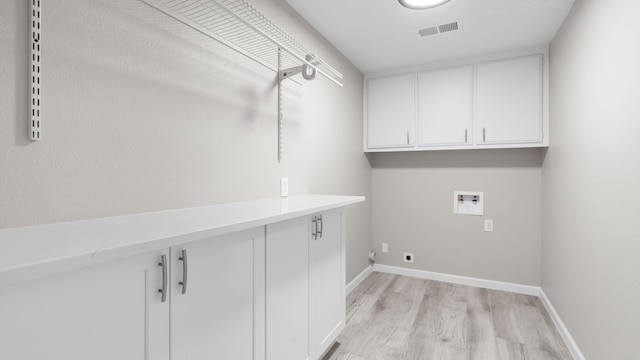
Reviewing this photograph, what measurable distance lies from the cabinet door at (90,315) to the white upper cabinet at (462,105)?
2.86m

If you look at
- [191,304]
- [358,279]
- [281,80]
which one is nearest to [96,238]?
[191,304]

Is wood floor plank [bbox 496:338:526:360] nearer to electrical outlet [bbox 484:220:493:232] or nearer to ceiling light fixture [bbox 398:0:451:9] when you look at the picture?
electrical outlet [bbox 484:220:493:232]

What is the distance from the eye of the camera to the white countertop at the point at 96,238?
0.57 metres

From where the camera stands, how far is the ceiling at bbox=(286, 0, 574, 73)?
2098 mm

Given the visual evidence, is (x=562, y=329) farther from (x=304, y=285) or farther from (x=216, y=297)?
(x=216, y=297)

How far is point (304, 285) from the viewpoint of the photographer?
1.61 metres

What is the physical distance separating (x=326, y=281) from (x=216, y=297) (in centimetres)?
89

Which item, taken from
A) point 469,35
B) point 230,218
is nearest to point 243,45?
point 230,218

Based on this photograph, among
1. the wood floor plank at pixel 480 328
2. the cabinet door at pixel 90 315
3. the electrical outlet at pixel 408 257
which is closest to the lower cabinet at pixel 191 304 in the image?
the cabinet door at pixel 90 315

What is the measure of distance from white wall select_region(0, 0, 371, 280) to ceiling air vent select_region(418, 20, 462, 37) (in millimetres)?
1141

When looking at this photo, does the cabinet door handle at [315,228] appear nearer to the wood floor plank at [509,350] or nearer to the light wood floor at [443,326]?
the light wood floor at [443,326]

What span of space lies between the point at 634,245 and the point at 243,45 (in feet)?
6.68

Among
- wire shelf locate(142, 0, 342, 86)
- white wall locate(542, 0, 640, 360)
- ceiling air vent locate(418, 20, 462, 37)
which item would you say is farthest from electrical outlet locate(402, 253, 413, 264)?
wire shelf locate(142, 0, 342, 86)

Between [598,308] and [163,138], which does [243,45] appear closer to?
[163,138]
